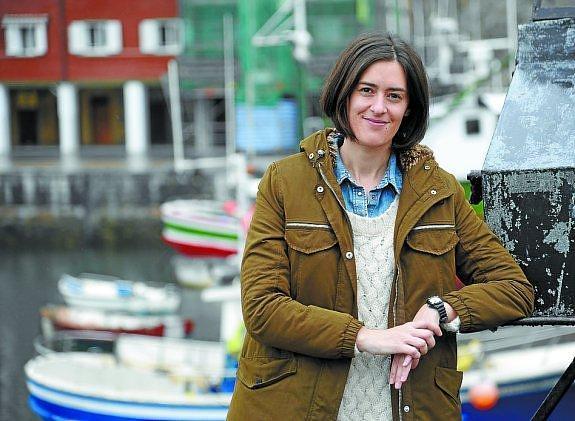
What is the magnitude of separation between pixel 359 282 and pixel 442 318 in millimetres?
164

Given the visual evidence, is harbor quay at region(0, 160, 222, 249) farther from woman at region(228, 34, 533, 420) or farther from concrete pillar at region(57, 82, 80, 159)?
woman at region(228, 34, 533, 420)

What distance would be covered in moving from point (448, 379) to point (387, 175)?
1.32 feet

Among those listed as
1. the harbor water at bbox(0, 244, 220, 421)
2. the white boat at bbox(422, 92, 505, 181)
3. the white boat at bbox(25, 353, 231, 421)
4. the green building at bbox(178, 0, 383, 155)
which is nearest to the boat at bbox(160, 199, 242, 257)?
the harbor water at bbox(0, 244, 220, 421)

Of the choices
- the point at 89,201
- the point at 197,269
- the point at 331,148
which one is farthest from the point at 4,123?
the point at 331,148

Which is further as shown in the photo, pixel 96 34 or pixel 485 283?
pixel 96 34

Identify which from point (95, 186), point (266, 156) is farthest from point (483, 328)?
point (95, 186)

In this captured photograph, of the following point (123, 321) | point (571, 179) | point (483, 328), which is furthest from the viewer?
point (123, 321)

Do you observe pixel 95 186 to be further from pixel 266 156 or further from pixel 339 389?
pixel 339 389

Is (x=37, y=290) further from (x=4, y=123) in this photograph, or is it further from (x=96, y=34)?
(x=96, y=34)

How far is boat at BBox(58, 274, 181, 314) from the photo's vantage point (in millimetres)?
14281

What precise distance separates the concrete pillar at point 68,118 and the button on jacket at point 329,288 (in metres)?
29.4

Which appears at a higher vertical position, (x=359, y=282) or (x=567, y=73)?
(x=567, y=73)

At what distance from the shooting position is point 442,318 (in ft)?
5.93

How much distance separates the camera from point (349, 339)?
69.5 inches
